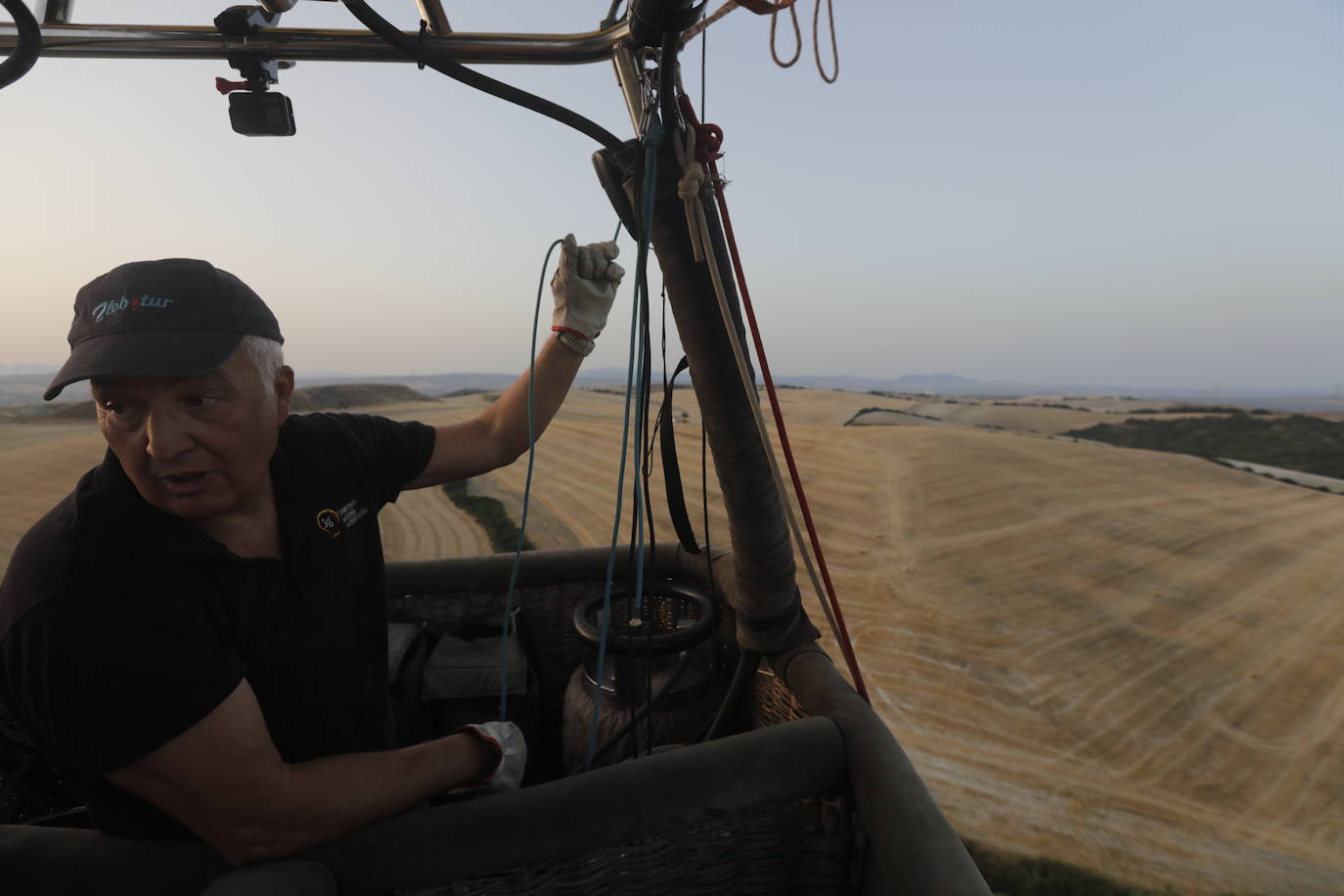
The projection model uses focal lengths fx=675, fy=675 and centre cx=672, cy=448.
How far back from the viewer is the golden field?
8.87 ft

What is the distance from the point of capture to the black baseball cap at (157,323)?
46.2 inches

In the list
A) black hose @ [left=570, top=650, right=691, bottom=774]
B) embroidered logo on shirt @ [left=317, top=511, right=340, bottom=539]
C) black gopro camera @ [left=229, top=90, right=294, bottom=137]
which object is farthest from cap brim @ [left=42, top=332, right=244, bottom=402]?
black hose @ [left=570, top=650, right=691, bottom=774]

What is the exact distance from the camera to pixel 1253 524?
20.3 ft

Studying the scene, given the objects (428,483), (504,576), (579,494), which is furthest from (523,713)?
(579,494)

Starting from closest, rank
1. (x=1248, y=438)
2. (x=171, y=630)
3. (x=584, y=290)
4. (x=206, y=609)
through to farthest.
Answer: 1. (x=171, y=630)
2. (x=206, y=609)
3. (x=584, y=290)
4. (x=1248, y=438)

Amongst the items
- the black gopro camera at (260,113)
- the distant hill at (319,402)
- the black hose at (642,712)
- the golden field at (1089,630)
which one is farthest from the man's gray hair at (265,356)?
the distant hill at (319,402)

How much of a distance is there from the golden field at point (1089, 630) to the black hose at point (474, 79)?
2.81m

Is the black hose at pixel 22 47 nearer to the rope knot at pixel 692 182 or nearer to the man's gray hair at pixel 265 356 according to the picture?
the man's gray hair at pixel 265 356

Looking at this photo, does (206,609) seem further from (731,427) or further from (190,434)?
(731,427)

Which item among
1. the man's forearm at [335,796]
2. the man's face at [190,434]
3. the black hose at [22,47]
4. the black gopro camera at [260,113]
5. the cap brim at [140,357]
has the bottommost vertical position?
the man's forearm at [335,796]

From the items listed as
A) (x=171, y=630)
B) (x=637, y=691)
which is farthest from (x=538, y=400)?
(x=171, y=630)

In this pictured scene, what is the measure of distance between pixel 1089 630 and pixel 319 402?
65.8 feet

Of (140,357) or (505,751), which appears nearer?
(140,357)

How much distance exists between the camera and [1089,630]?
423 cm
